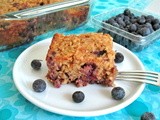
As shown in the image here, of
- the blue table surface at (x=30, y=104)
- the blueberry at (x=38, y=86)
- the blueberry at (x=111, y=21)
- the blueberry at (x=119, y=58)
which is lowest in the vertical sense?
the blue table surface at (x=30, y=104)

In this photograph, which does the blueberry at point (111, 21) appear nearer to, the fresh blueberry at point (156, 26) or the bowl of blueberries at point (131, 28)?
the bowl of blueberries at point (131, 28)

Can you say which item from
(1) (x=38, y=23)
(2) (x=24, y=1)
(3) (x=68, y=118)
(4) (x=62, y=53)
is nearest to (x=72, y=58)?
(4) (x=62, y=53)

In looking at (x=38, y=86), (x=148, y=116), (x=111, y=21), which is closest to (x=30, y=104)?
(x=38, y=86)

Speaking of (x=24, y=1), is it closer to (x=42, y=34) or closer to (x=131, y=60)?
(x=42, y=34)

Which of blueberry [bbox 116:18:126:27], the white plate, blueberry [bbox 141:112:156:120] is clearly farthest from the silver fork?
blueberry [bbox 116:18:126:27]

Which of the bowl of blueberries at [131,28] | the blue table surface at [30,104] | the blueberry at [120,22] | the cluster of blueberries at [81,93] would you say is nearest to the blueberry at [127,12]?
the bowl of blueberries at [131,28]

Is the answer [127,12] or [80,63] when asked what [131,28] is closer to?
[127,12]
